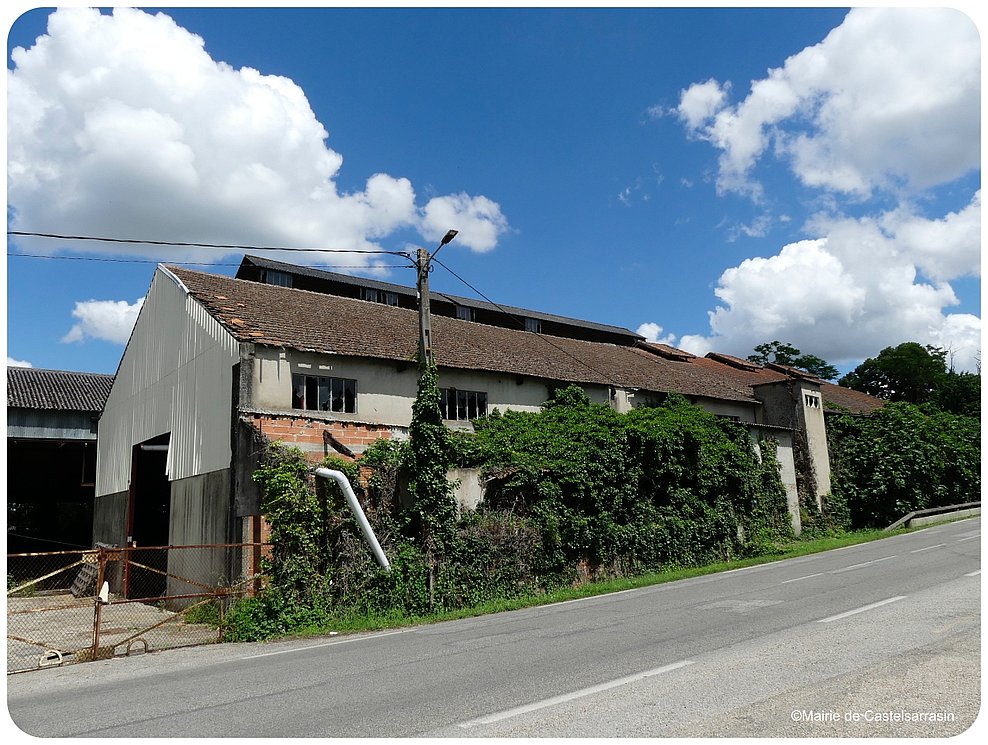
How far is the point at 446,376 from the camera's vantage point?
21234 millimetres

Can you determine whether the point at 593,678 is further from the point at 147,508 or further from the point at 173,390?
the point at 147,508

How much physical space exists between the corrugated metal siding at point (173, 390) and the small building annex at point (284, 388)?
65mm

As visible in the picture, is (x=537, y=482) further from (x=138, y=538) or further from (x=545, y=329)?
(x=545, y=329)

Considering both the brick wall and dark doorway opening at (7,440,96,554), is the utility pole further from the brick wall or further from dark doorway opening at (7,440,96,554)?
dark doorway opening at (7,440,96,554)

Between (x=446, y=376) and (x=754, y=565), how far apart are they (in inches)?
406

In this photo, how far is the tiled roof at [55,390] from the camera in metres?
33.0

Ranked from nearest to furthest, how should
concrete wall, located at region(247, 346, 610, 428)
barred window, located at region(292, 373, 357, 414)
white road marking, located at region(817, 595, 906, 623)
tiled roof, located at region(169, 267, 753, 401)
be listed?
white road marking, located at region(817, 595, 906, 623) → concrete wall, located at region(247, 346, 610, 428) → barred window, located at region(292, 373, 357, 414) → tiled roof, located at region(169, 267, 753, 401)

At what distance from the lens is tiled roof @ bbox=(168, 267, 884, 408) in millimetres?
19125

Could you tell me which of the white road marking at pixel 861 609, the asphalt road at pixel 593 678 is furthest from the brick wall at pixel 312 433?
the white road marking at pixel 861 609

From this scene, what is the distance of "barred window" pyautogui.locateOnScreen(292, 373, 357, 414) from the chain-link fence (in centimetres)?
416

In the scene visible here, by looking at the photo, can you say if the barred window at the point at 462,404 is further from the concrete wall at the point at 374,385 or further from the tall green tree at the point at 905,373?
the tall green tree at the point at 905,373

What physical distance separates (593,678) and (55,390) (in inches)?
1428

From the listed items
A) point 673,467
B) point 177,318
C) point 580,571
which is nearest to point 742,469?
point 673,467

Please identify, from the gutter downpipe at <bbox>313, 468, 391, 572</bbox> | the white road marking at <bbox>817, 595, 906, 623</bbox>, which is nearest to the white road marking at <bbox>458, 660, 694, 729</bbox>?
the white road marking at <bbox>817, 595, 906, 623</bbox>
